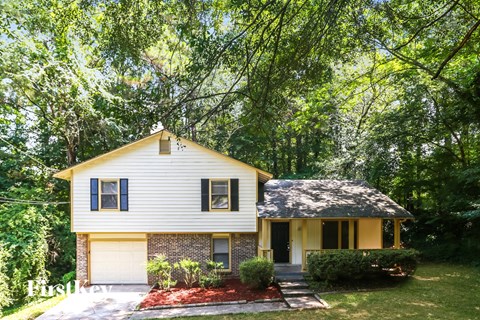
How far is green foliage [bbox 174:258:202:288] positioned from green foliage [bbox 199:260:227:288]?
1.16ft

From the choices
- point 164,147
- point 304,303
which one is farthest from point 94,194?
point 304,303

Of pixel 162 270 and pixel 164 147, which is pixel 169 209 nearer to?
pixel 162 270

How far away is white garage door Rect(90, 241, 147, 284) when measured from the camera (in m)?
13.8

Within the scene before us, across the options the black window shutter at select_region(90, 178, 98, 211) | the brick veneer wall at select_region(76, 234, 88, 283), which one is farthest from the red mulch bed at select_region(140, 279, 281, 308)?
the black window shutter at select_region(90, 178, 98, 211)

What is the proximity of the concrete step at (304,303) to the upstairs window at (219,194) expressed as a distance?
4.49 m

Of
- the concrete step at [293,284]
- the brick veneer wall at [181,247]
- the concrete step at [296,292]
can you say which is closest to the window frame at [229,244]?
the brick veneer wall at [181,247]

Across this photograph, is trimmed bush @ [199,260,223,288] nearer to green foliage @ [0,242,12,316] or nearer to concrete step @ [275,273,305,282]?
concrete step @ [275,273,305,282]

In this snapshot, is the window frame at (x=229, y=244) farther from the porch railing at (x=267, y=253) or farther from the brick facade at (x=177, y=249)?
the porch railing at (x=267, y=253)

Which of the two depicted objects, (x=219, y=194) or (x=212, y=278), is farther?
(x=219, y=194)

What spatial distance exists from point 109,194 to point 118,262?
2.89m

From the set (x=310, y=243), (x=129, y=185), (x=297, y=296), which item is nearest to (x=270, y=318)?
(x=297, y=296)

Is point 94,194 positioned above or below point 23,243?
above

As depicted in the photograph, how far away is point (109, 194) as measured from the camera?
1332 cm

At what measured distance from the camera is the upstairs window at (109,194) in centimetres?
1334
